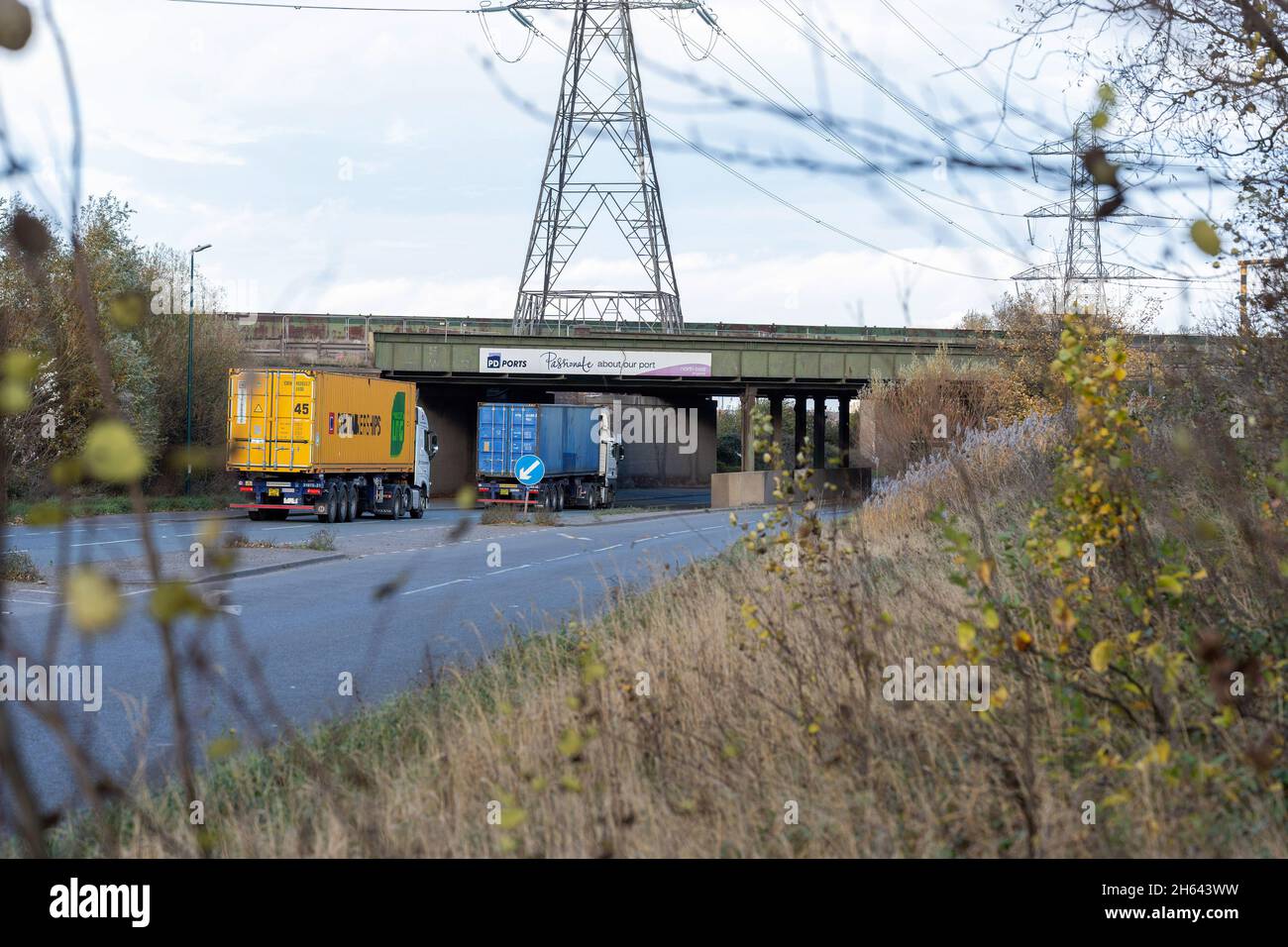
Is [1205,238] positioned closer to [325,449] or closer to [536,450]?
[325,449]

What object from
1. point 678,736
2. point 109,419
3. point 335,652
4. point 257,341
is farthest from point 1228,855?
point 257,341

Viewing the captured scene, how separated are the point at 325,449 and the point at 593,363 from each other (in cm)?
1744

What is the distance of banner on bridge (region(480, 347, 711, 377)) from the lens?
49.1 metres

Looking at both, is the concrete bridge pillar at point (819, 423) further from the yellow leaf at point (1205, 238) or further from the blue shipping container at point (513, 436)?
the yellow leaf at point (1205, 238)

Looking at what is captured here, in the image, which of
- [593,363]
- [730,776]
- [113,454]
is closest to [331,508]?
[593,363]

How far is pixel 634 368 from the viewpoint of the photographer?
49844 millimetres

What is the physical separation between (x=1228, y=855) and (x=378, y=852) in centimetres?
260

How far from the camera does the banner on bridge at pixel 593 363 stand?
161 ft

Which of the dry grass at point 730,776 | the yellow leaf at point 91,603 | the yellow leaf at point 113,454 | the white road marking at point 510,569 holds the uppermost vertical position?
the yellow leaf at point 113,454

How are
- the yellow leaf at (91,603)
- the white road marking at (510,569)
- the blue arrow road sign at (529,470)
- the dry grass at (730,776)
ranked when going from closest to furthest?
1. the yellow leaf at (91,603)
2. the dry grass at (730,776)
3. the white road marking at (510,569)
4. the blue arrow road sign at (529,470)

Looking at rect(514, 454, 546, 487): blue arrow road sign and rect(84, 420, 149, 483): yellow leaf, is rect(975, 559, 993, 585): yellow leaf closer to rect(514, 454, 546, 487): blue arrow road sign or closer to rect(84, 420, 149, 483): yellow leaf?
rect(84, 420, 149, 483): yellow leaf

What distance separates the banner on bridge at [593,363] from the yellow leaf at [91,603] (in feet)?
155

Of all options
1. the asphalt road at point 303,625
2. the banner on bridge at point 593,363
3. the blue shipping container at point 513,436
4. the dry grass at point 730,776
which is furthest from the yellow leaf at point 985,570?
the banner on bridge at point 593,363

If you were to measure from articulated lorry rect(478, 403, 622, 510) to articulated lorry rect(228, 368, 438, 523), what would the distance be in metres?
3.84
